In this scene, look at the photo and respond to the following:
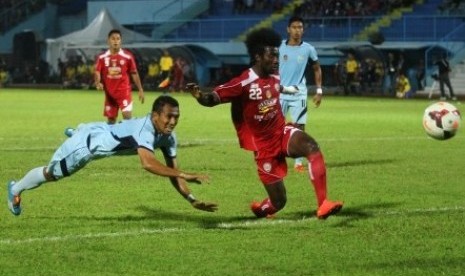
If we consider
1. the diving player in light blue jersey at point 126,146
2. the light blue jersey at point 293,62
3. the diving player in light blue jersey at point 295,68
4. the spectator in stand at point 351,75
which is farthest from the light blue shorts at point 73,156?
the spectator in stand at point 351,75

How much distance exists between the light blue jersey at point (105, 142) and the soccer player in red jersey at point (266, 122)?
2.72 ft

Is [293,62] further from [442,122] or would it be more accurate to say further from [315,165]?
[315,165]

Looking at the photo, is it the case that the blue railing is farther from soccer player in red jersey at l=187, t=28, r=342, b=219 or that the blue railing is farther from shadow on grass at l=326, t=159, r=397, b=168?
soccer player in red jersey at l=187, t=28, r=342, b=219

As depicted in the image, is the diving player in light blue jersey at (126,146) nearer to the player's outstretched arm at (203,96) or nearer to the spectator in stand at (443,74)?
the player's outstretched arm at (203,96)

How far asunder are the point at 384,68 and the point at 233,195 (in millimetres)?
41081

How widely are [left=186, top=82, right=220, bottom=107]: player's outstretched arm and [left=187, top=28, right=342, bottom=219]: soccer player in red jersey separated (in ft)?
0.06

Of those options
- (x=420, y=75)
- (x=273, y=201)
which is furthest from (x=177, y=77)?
(x=273, y=201)

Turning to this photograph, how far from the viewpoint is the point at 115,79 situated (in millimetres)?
21453

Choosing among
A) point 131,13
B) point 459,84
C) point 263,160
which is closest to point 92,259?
point 263,160

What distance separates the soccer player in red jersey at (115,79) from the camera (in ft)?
70.3

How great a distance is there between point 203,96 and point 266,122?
93 centimetres

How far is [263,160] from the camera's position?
1159 centimetres

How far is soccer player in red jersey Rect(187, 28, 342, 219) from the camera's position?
A: 11383 mm

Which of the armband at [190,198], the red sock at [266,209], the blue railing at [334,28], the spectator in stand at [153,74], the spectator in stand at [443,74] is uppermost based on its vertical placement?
the armband at [190,198]
